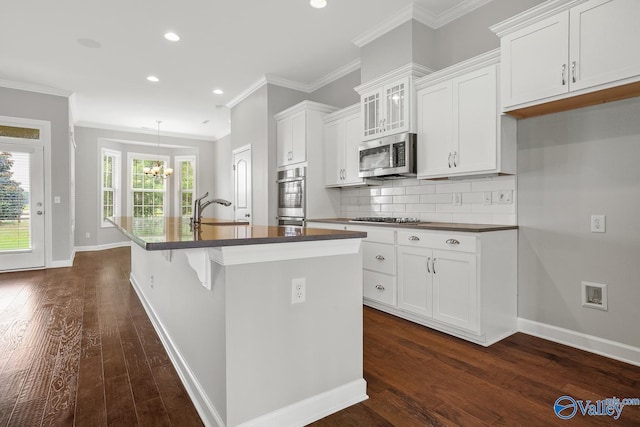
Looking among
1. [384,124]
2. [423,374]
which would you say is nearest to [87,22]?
[384,124]

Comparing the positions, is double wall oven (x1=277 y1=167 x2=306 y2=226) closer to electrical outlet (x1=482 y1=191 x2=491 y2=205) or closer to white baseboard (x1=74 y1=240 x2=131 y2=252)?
electrical outlet (x1=482 y1=191 x2=491 y2=205)

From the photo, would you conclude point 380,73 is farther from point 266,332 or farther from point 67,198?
point 67,198

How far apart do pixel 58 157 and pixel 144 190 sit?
3057 millimetres

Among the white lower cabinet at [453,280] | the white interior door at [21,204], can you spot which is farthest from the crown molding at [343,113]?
the white interior door at [21,204]

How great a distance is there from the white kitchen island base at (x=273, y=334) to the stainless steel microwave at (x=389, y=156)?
173cm

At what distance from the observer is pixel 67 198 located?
225 inches

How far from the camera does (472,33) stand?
320 centimetres

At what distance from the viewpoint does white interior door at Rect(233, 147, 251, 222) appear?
5.51 m

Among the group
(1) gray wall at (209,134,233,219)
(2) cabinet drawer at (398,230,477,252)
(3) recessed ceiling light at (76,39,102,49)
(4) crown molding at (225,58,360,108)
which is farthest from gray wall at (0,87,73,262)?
(2) cabinet drawer at (398,230,477,252)

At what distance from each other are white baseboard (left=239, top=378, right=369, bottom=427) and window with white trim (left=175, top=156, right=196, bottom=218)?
8150 millimetres

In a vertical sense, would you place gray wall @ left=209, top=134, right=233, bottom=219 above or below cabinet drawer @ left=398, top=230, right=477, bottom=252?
above

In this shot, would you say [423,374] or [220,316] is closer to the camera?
[220,316]

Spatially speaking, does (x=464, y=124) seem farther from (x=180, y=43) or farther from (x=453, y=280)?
(x=180, y=43)

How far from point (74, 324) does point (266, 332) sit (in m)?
2.47
